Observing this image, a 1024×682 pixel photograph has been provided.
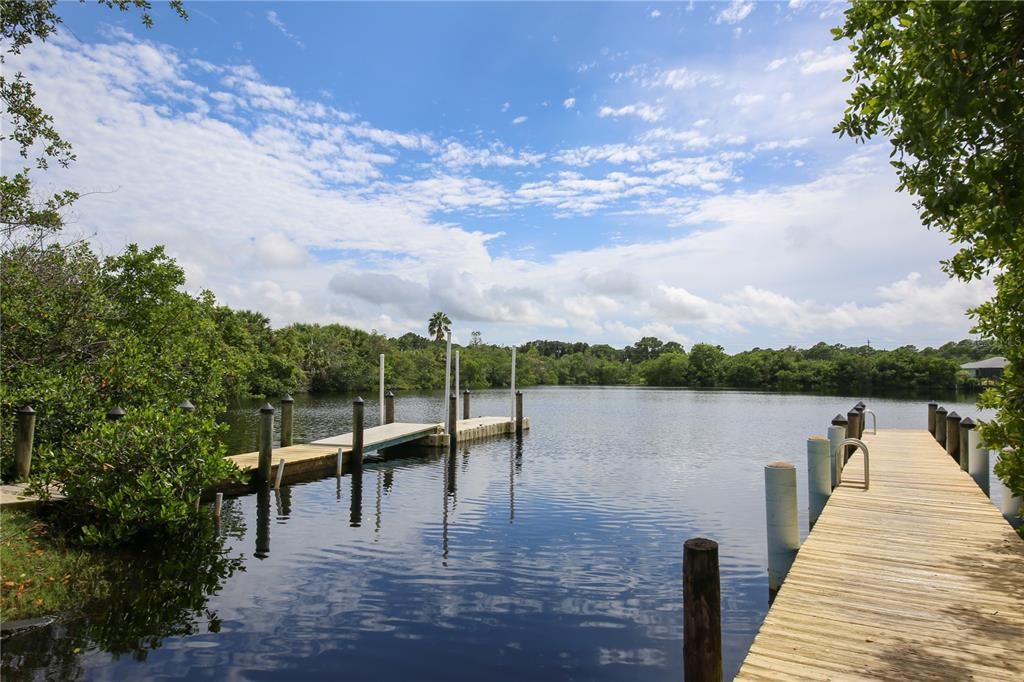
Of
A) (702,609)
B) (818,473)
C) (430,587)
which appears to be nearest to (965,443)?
(818,473)

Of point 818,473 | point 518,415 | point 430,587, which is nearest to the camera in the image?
point 430,587

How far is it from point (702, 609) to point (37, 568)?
708cm

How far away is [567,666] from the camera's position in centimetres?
581

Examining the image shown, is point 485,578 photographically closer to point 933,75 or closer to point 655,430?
point 933,75

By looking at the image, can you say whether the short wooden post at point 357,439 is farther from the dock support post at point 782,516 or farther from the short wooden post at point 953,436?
the short wooden post at point 953,436

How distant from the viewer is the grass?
6.29m

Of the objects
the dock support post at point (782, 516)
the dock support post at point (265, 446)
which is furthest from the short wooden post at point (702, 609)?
the dock support post at point (265, 446)

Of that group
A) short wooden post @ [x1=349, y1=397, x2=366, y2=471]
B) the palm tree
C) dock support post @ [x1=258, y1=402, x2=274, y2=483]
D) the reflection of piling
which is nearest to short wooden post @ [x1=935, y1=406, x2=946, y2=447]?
short wooden post @ [x1=349, y1=397, x2=366, y2=471]

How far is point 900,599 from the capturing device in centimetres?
507

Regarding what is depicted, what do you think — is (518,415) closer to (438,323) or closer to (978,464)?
(978,464)

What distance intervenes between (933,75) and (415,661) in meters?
5.94

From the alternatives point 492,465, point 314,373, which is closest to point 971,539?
point 492,465

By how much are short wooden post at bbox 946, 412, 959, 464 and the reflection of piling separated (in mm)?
14052

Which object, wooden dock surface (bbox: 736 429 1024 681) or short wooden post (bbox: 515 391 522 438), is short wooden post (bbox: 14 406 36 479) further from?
short wooden post (bbox: 515 391 522 438)
